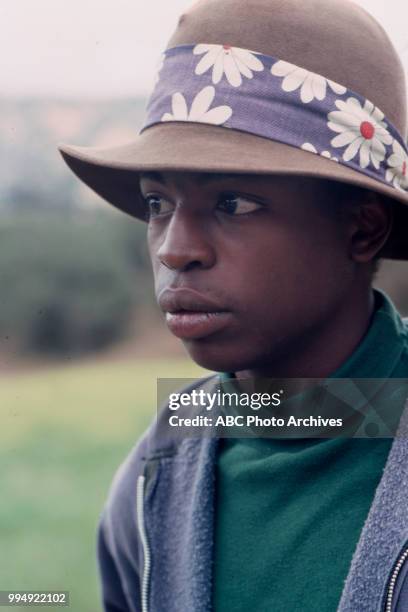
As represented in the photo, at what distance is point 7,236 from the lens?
15.6 feet

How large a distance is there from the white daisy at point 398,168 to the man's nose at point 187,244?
369 millimetres

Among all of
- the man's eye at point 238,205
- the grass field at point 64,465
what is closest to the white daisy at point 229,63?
the man's eye at point 238,205

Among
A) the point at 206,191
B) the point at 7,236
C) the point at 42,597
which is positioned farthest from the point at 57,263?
the point at 206,191

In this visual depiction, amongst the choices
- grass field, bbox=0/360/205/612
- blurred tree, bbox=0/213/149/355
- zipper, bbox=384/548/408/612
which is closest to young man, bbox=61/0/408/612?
zipper, bbox=384/548/408/612

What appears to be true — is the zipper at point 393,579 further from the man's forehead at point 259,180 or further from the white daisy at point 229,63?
the white daisy at point 229,63

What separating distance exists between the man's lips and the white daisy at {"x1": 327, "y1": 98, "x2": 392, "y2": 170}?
37 cm

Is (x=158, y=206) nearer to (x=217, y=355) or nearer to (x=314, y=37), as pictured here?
(x=217, y=355)

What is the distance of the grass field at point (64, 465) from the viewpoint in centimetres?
413

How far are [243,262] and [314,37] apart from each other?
17.9 inches

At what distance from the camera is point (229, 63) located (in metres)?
1.69

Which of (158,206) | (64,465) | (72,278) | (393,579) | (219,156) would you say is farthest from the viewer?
(72,278)

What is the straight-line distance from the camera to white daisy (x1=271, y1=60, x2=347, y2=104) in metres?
1.66

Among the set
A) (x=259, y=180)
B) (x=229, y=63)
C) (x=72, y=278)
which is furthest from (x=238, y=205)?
(x=72, y=278)

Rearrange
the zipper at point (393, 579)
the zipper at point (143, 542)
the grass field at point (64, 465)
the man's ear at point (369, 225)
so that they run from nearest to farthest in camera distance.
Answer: the zipper at point (393, 579) → the man's ear at point (369, 225) → the zipper at point (143, 542) → the grass field at point (64, 465)
